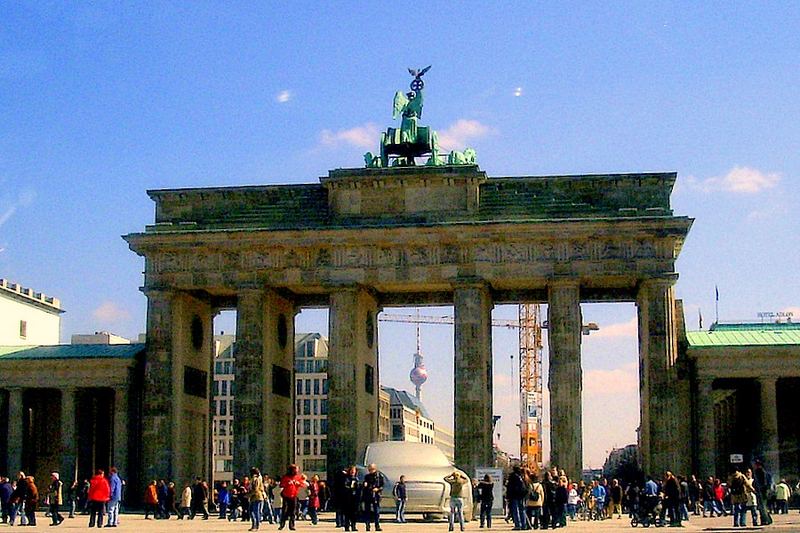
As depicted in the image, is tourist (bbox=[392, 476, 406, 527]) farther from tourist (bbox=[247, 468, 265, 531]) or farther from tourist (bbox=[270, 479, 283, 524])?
tourist (bbox=[270, 479, 283, 524])

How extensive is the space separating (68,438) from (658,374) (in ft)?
104

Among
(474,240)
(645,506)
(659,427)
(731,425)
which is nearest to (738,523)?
(645,506)

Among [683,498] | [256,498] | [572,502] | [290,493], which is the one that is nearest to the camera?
[290,493]

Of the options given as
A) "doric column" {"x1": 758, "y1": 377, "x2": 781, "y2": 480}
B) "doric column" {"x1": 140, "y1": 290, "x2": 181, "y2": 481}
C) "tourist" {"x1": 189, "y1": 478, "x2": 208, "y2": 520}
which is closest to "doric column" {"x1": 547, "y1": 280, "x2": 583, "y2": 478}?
"doric column" {"x1": 758, "y1": 377, "x2": 781, "y2": 480}

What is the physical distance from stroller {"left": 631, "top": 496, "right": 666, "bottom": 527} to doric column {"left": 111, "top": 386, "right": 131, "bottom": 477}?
102ft

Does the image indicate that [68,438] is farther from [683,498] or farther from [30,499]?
[683,498]

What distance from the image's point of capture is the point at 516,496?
40.7 m

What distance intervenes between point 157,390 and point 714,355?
29.3 meters

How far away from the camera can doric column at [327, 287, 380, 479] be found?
64688 mm

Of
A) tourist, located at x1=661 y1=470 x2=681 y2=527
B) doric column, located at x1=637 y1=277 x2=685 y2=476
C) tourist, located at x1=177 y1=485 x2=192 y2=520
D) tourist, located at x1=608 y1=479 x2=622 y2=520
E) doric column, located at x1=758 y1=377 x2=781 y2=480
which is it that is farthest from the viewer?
doric column, located at x1=758 y1=377 x2=781 y2=480

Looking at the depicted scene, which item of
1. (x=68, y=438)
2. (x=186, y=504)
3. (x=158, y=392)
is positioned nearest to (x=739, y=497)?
(x=186, y=504)

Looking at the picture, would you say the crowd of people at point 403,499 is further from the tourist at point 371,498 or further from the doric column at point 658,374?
the doric column at point 658,374

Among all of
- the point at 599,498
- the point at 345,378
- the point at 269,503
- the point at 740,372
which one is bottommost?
the point at 599,498

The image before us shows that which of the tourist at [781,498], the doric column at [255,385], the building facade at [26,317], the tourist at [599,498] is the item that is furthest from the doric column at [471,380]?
the building facade at [26,317]
